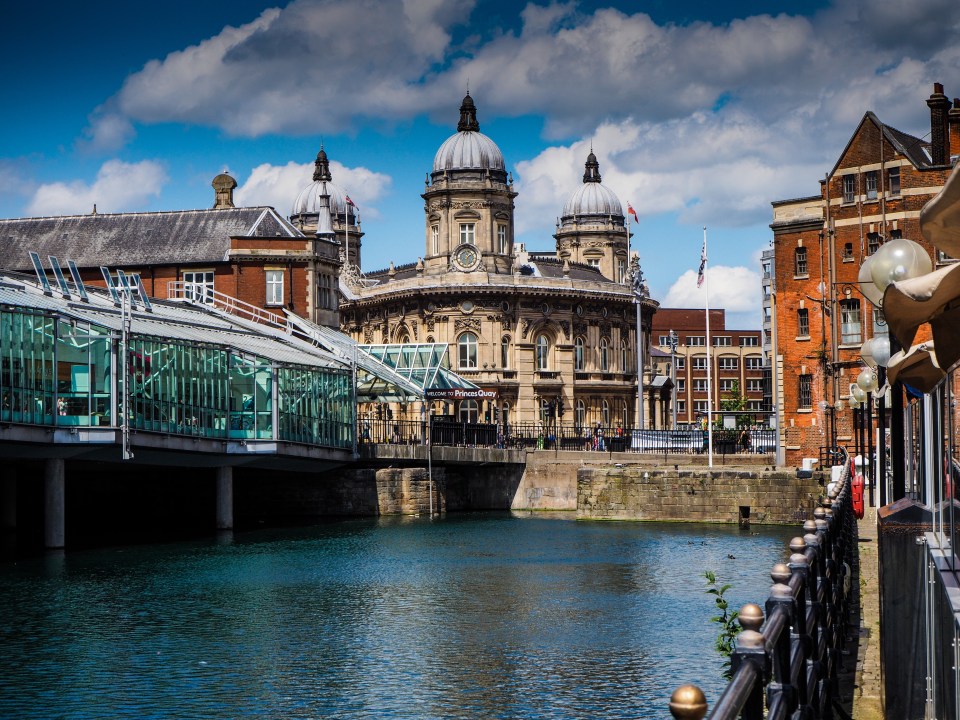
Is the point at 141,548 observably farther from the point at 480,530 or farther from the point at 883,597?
the point at 883,597

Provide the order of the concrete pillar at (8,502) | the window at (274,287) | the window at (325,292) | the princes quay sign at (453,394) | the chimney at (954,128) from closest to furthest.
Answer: the concrete pillar at (8,502), the chimney at (954,128), the princes quay sign at (453,394), the window at (274,287), the window at (325,292)

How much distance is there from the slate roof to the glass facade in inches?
648

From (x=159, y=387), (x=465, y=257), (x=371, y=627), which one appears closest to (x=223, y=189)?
(x=465, y=257)

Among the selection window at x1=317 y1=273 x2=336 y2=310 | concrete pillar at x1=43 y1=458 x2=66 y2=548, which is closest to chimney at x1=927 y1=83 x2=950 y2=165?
window at x1=317 y1=273 x2=336 y2=310

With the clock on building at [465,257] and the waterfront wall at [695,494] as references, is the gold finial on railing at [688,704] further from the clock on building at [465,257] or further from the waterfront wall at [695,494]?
the clock on building at [465,257]

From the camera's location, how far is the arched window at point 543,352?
9956cm

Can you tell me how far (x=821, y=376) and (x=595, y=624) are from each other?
126 feet

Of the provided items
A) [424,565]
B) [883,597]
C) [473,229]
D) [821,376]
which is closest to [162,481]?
[424,565]

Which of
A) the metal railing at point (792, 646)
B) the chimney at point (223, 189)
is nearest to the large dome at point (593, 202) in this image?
the chimney at point (223, 189)

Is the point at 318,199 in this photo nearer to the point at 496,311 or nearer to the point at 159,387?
the point at 496,311

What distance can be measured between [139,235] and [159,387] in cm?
2987

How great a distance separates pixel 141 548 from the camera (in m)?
46.5

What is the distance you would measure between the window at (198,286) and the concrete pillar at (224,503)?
1551cm

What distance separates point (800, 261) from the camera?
218ft
